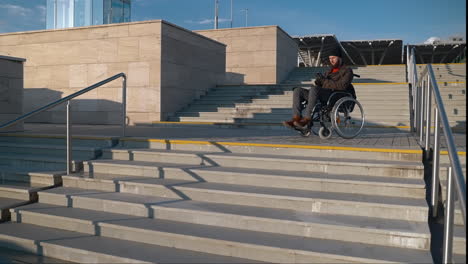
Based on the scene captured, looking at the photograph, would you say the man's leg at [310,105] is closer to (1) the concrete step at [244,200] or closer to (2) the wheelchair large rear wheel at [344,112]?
(2) the wheelchair large rear wheel at [344,112]

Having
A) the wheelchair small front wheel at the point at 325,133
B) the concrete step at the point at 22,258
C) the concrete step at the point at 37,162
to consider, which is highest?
the wheelchair small front wheel at the point at 325,133

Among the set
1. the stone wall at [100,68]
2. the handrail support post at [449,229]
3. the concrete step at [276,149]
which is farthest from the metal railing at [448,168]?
the stone wall at [100,68]

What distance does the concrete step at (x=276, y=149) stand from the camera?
4.54 meters

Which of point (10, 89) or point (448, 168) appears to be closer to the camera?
point (448, 168)

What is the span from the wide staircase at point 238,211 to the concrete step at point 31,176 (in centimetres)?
17

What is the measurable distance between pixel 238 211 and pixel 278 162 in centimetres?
111

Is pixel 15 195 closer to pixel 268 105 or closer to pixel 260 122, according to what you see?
pixel 260 122

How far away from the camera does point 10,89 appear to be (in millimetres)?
7934

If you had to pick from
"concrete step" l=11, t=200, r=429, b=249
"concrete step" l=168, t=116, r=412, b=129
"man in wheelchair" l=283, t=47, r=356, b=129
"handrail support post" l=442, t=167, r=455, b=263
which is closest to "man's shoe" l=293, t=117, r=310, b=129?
"man in wheelchair" l=283, t=47, r=356, b=129

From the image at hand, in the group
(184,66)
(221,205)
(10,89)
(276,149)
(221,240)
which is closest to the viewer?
(221,240)

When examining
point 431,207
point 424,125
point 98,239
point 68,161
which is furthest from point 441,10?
point 68,161

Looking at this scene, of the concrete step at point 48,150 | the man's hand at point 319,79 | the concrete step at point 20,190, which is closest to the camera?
the concrete step at point 20,190

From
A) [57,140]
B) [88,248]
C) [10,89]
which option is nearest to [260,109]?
[57,140]

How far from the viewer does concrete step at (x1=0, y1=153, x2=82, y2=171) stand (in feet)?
18.1
